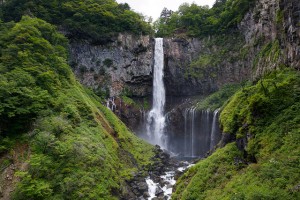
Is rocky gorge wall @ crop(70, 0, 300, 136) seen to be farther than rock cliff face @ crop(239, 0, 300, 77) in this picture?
Yes

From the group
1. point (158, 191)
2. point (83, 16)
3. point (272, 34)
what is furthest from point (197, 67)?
point (158, 191)

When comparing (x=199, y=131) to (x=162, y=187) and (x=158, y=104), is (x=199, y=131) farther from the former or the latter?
(x=162, y=187)

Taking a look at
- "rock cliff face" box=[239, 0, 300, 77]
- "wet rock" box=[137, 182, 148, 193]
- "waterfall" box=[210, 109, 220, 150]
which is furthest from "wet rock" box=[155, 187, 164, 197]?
"rock cliff face" box=[239, 0, 300, 77]


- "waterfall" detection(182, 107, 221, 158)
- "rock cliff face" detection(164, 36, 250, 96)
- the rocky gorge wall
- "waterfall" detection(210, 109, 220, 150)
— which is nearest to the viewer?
"waterfall" detection(210, 109, 220, 150)


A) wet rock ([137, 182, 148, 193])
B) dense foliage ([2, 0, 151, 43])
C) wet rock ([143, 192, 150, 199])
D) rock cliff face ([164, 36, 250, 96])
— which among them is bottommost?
wet rock ([143, 192, 150, 199])

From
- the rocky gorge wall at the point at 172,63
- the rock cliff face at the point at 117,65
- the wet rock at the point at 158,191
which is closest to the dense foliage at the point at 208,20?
the rocky gorge wall at the point at 172,63

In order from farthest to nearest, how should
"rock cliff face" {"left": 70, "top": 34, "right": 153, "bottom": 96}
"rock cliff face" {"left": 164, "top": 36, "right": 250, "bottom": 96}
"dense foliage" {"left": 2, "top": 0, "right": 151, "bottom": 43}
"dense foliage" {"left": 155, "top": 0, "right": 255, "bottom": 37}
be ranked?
"rock cliff face" {"left": 164, "top": 36, "right": 250, "bottom": 96}
"dense foliage" {"left": 155, "top": 0, "right": 255, "bottom": 37}
"rock cliff face" {"left": 70, "top": 34, "right": 153, "bottom": 96}
"dense foliage" {"left": 2, "top": 0, "right": 151, "bottom": 43}

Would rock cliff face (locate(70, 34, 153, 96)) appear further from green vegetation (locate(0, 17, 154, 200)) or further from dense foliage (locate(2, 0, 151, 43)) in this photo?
green vegetation (locate(0, 17, 154, 200))

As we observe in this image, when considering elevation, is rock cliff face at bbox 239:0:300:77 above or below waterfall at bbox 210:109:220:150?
above

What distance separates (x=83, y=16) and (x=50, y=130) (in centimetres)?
2594

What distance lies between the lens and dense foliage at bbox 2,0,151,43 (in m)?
33.8

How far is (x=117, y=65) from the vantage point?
134ft

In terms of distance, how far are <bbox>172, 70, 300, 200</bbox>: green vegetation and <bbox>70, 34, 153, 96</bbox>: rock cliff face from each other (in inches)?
983

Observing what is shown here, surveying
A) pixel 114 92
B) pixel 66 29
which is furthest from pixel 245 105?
pixel 66 29
